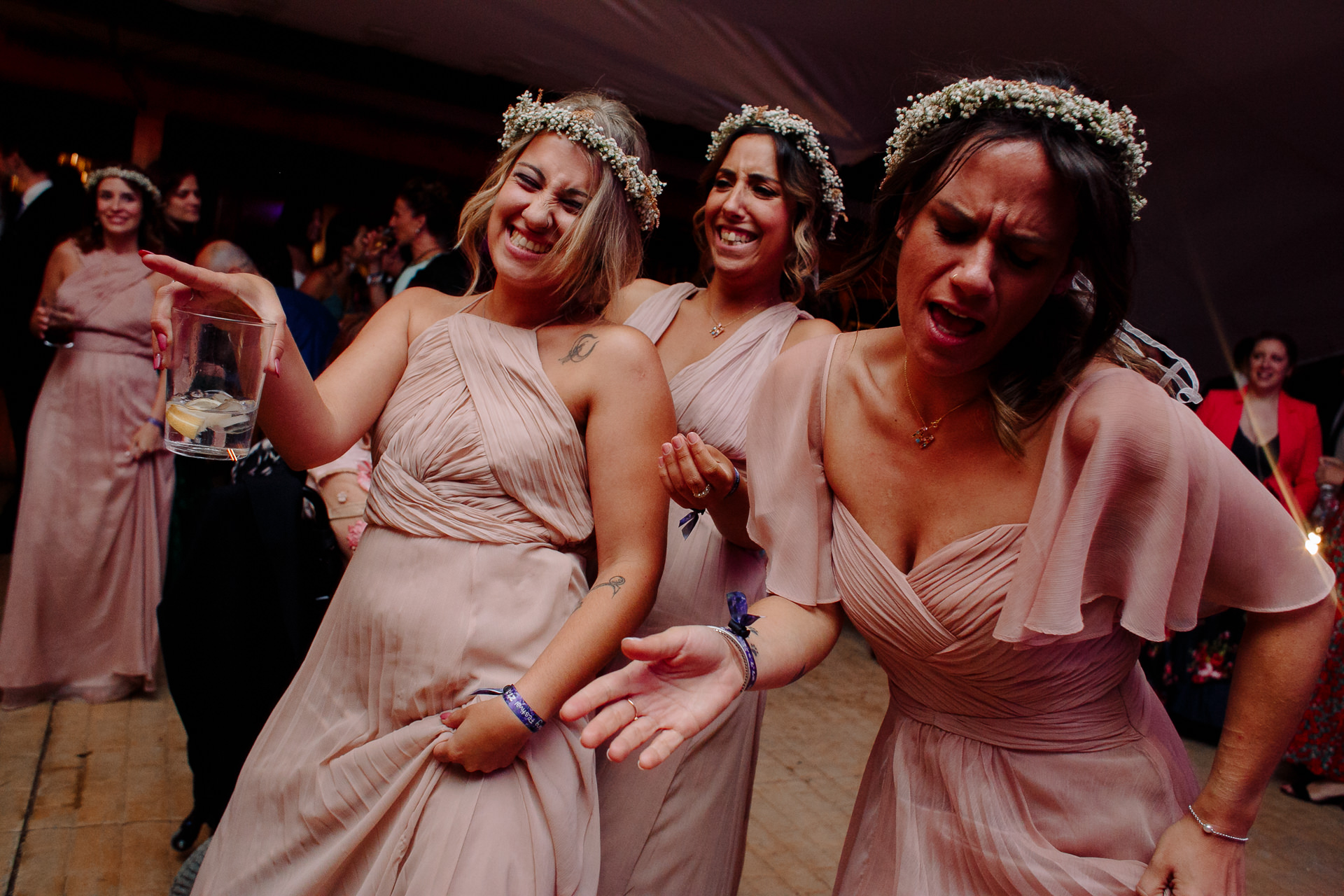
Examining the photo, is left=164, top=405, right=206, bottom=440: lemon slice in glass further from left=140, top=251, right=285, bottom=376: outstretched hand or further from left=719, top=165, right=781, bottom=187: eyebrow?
left=719, top=165, right=781, bottom=187: eyebrow

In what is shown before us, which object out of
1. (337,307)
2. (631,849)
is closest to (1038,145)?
(631,849)

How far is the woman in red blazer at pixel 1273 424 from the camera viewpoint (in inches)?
179

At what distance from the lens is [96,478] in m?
3.76

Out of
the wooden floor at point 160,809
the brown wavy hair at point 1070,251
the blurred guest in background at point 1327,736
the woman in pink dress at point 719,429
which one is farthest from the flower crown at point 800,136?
the blurred guest in background at point 1327,736

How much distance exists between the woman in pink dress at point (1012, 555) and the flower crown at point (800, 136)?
3.11ft

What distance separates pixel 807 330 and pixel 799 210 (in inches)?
13.4

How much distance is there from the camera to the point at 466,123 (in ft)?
20.3

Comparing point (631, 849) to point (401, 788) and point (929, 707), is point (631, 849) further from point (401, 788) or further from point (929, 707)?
point (929, 707)

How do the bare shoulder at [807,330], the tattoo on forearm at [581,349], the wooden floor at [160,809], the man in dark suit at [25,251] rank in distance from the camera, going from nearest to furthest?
1. the tattoo on forearm at [581,349]
2. the bare shoulder at [807,330]
3. the wooden floor at [160,809]
4. the man in dark suit at [25,251]

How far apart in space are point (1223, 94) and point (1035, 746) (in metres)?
3.92

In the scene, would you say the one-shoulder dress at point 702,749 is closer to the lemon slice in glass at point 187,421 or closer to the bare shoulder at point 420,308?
the bare shoulder at point 420,308

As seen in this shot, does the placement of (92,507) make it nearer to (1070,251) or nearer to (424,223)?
(424,223)

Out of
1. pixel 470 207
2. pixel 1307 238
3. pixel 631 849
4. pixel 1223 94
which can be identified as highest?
pixel 1223 94

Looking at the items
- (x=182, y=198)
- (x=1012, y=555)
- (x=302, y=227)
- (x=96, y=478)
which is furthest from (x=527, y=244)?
(x=302, y=227)
